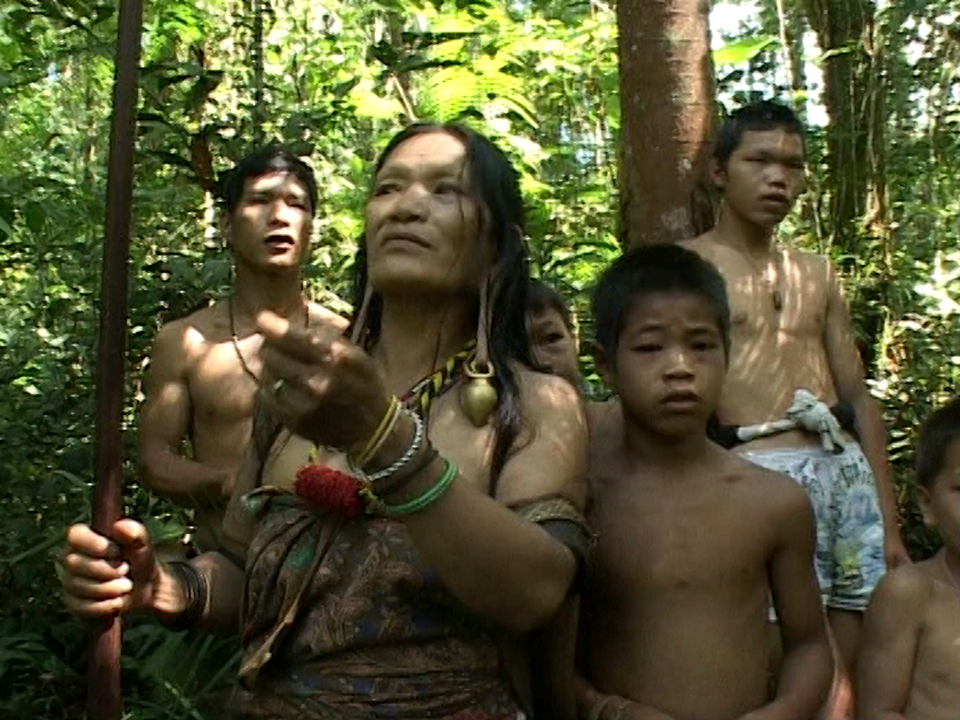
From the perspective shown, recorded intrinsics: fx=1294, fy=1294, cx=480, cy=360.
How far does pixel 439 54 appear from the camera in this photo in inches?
252

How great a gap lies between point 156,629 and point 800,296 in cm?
243

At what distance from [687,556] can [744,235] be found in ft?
5.25

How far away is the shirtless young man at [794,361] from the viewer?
338cm

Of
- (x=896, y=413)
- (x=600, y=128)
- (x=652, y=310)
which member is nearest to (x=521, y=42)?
(x=600, y=128)

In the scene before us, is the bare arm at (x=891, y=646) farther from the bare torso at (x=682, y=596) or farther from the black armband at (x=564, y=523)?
the black armband at (x=564, y=523)

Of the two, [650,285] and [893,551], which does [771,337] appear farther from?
[650,285]

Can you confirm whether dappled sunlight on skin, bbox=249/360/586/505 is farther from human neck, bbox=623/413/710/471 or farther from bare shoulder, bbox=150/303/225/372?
bare shoulder, bbox=150/303/225/372

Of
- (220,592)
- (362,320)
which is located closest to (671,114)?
(362,320)

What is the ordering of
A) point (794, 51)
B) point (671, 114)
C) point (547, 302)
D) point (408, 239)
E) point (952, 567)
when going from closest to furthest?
point (408, 239) → point (952, 567) → point (547, 302) → point (671, 114) → point (794, 51)

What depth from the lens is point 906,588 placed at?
244 cm

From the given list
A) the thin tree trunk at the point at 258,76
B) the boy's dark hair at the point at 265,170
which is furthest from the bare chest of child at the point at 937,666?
the thin tree trunk at the point at 258,76

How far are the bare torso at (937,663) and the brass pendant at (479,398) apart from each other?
1.09m

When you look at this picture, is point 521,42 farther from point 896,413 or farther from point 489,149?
point 489,149

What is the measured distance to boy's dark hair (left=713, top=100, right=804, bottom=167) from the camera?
141 inches
